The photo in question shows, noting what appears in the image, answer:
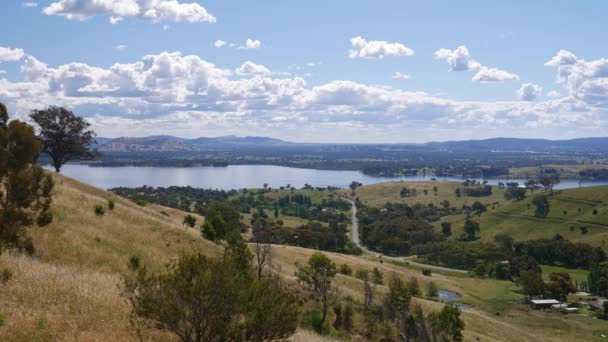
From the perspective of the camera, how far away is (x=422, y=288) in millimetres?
77250

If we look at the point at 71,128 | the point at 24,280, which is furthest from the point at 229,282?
the point at 71,128

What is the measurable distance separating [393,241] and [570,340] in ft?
287

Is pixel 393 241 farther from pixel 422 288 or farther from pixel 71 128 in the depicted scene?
pixel 71 128

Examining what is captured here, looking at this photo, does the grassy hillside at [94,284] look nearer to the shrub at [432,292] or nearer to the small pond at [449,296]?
the small pond at [449,296]

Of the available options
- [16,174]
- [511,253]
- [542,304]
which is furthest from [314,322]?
[511,253]

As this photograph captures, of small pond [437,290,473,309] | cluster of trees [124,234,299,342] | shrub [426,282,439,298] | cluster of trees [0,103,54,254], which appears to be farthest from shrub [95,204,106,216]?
small pond [437,290,473,309]

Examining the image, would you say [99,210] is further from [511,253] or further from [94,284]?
[511,253]

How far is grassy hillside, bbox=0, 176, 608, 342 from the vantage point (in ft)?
36.2

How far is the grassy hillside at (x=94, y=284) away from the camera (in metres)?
11.0

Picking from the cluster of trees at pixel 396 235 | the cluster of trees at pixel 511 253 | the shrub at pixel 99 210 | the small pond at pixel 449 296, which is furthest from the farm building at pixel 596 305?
the shrub at pixel 99 210

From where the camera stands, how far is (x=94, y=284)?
1449cm

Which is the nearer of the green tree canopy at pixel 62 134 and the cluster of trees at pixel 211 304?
the cluster of trees at pixel 211 304

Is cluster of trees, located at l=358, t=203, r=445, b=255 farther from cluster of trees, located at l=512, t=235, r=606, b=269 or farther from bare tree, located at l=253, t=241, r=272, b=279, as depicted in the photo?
bare tree, located at l=253, t=241, r=272, b=279

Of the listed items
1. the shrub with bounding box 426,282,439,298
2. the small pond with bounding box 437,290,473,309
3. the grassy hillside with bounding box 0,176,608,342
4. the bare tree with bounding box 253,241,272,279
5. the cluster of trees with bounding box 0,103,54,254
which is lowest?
the small pond with bounding box 437,290,473,309
